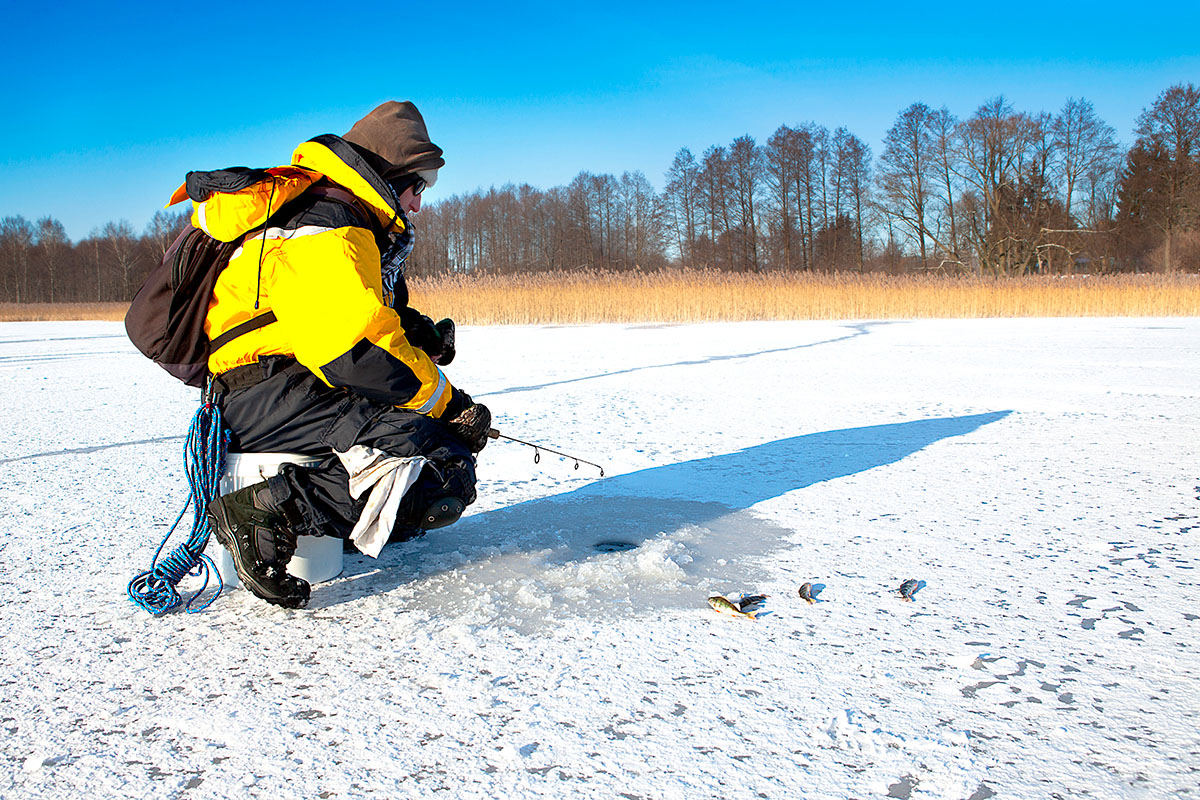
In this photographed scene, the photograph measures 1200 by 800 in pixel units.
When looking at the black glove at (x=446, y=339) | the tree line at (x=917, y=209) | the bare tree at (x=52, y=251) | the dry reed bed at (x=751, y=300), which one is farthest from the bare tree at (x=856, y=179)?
the bare tree at (x=52, y=251)

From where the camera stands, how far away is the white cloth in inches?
77.6

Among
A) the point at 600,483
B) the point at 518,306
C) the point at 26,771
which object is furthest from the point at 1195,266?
the point at 26,771

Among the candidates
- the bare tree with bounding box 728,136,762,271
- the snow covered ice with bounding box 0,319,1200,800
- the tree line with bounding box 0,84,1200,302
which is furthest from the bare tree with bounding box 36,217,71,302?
the snow covered ice with bounding box 0,319,1200,800

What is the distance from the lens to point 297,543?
6.74 ft

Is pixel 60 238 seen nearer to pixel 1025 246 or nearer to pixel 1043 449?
pixel 1025 246

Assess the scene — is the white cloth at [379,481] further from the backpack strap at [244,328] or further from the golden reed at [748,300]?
the golden reed at [748,300]

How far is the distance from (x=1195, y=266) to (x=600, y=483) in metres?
35.7

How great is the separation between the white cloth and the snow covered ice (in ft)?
0.75

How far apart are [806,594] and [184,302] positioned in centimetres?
178

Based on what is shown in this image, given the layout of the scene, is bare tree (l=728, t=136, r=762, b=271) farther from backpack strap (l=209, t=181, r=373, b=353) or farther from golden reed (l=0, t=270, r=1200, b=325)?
backpack strap (l=209, t=181, r=373, b=353)

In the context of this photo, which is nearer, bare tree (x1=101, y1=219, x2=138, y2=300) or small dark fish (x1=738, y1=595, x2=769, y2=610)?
small dark fish (x1=738, y1=595, x2=769, y2=610)

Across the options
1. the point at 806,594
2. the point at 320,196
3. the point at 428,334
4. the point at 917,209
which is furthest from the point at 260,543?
the point at 917,209

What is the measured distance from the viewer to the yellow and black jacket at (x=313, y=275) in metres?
1.82

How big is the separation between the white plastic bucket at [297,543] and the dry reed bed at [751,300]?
14.7 meters
